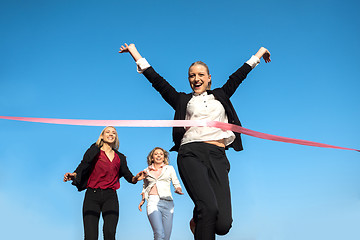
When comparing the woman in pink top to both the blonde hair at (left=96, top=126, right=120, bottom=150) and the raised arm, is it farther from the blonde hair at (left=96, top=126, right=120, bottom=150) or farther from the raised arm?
the raised arm

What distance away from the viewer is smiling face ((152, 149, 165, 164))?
895 cm

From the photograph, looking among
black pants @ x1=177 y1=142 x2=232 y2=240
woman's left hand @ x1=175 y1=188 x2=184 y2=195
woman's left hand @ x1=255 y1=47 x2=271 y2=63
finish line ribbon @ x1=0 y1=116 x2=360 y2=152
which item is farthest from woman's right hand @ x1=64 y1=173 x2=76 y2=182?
woman's left hand @ x1=255 y1=47 x2=271 y2=63

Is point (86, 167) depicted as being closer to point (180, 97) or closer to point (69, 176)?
point (69, 176)

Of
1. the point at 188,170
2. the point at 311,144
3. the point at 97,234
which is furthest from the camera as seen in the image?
the point at 97,234

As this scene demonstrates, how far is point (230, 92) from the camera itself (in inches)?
207

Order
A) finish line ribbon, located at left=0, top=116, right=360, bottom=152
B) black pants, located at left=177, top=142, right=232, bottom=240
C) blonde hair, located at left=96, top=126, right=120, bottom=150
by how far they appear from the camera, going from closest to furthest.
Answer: black pants, located at left=177, top=142, right=232, bottom=240
finish line ribbon, located at left=0, top=116, right=360, bottom=152
blonde hair, located at left=96, top=126, right=120, bottom=150

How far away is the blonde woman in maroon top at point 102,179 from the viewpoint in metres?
6.73

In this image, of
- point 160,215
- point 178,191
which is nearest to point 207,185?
point 160,215

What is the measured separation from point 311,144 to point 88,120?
3105 millimetres

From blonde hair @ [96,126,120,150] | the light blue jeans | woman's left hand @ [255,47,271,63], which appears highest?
woman's left hand @ [255,47,271,63]

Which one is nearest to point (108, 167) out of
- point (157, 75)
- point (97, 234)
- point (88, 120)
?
point (97, 234)

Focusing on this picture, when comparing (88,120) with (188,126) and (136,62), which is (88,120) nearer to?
(136,62)

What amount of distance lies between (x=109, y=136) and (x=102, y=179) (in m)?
0.88

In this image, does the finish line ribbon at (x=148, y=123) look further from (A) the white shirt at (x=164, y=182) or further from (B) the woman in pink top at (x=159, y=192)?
(A) the white shirt at (x=164, y=182)
